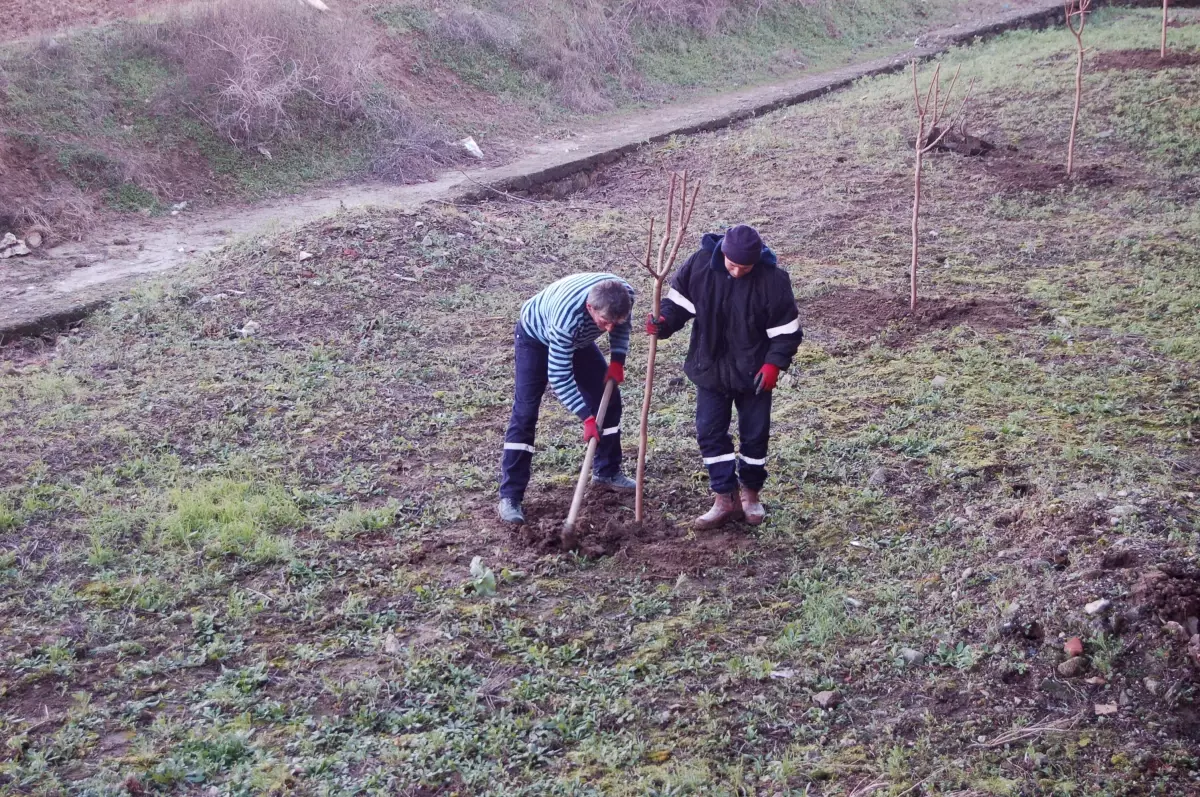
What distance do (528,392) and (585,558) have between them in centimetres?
85

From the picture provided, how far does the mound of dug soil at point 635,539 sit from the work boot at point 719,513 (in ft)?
0.14

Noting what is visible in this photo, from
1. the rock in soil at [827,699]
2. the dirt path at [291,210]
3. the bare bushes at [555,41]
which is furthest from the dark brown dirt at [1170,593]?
the bare bushes at [555,41]

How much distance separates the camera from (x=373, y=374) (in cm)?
668

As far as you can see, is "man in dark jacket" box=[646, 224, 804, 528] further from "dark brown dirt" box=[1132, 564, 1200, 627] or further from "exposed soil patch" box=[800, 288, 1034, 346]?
"exposed soil patch" box=[800, 288, 1034, 346]

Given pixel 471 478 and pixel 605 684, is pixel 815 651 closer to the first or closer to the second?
pixel 605 684

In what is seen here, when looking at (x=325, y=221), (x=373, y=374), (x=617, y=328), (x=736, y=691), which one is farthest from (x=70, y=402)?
(x=736, y=691)

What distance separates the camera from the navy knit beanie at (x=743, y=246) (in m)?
4.22

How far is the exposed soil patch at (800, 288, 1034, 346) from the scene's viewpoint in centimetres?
700

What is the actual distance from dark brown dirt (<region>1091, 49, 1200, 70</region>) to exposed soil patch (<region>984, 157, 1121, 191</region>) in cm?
346

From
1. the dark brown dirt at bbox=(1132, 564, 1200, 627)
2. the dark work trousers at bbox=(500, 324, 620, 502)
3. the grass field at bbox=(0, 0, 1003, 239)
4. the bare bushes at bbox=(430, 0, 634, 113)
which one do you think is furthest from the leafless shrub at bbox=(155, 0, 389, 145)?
the dark brown dirt at bbox=(1132, 564, 1200, 627)

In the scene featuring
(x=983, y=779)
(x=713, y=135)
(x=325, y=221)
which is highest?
(x=713, y=135)

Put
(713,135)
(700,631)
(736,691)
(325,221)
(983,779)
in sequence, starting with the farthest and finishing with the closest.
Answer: (713,135)
(325,221)
(700,631)
(736,691)
(983,779)

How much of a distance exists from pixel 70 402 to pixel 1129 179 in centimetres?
980

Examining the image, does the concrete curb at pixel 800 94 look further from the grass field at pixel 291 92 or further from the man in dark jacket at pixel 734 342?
the man in dark jacket at pixel 734 342
